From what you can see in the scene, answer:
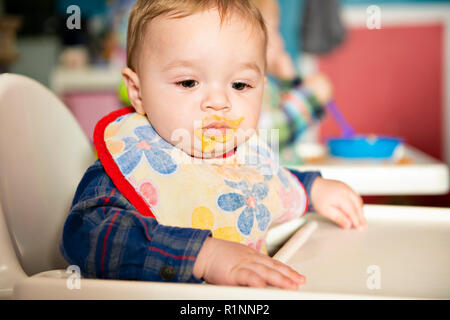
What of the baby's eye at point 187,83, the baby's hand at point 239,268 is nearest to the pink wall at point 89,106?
the baby's eye at point 187,83

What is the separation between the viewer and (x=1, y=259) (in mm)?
601

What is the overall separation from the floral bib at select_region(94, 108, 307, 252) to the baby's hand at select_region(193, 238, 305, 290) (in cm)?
12

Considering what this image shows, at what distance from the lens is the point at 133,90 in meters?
0.71

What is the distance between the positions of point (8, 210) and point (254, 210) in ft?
1.13

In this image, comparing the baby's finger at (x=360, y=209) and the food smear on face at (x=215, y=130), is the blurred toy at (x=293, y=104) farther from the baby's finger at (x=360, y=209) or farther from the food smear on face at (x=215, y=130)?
the food smear on face at (x=215, y=130)

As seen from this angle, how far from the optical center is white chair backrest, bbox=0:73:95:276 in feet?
2.19

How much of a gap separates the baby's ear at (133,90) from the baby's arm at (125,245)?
0.19 metres

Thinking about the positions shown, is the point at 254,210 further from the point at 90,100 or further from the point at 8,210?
the point at 90,100

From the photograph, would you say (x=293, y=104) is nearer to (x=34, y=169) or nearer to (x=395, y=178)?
(x=395, y=178)

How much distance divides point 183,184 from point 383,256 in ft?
0.92

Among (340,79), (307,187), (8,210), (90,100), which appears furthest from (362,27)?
(8,210)

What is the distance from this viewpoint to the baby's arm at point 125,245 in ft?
1.70
